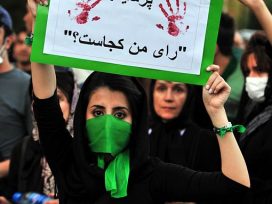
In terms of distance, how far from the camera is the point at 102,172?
10.6 feet

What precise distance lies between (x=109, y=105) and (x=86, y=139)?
0.19m

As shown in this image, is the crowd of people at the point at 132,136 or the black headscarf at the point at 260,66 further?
the black headscarf at the point at 260,66

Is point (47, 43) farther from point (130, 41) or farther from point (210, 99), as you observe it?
point (210, 99)

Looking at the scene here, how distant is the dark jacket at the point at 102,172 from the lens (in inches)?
123

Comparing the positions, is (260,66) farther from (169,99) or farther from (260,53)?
(169,99)

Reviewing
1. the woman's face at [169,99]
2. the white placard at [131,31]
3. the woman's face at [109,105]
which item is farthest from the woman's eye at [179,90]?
the white placard at [131,31]

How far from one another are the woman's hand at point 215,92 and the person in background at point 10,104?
2.16m

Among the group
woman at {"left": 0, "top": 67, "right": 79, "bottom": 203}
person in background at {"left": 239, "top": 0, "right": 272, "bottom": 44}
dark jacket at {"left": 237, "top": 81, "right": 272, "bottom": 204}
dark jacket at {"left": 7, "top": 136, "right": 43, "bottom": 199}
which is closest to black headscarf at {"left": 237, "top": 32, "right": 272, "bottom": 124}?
dark jacket at {"left": 237, "top": 81, "right": 272, "bottom": 204}

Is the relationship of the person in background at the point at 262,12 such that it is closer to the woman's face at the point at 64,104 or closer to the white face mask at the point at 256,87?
the white face mask at the point at 256,87

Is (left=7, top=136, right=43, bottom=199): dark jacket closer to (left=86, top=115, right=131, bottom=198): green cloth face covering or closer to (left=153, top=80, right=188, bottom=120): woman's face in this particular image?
(left=153, top=80, right=188, bottom=120): woman's face

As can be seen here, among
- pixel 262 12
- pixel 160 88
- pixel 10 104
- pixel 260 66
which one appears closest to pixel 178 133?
pixel 160 88

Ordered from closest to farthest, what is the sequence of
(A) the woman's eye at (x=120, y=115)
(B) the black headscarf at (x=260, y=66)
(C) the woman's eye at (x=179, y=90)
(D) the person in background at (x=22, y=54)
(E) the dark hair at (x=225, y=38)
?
(A) the woman's eye at (x=120, y=115) → (B) the black headscarf at (x=260, y=66) → (C) the woman's eye at (x=179, y=90) → (E) the dark hair at (x=225, y=38) → (D) the person in background at (x=22, y=54)

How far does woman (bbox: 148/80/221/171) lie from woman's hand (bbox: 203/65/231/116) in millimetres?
1698

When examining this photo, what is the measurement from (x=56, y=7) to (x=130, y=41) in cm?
35
